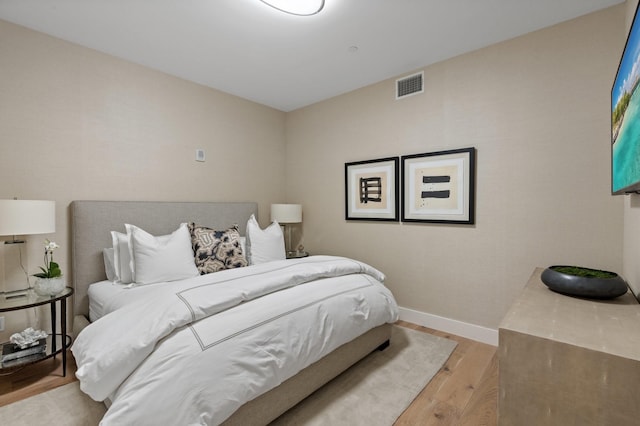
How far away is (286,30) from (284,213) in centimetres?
207

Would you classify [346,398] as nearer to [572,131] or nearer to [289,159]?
[572,131]

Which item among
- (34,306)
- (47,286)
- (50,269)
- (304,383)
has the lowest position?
(304,383)

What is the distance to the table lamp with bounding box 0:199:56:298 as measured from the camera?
6.49 ft

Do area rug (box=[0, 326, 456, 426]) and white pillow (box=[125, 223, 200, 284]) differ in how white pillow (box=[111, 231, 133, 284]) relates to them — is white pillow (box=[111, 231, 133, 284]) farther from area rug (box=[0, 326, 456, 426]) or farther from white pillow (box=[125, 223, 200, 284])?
area rug (box=[0, 326, 456, 426])

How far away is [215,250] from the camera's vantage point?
2.79 metres

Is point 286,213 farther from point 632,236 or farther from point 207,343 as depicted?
point 632,236

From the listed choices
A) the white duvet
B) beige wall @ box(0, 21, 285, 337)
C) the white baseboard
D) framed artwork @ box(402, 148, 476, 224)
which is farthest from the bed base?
beige wall @ box(0, 21, 285, 337)

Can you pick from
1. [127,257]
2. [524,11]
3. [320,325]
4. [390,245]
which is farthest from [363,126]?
[127,257]

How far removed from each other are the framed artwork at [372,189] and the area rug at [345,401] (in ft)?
5.00

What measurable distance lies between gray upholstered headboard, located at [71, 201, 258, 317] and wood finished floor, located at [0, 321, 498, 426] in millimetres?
540

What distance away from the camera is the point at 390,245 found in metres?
3.33

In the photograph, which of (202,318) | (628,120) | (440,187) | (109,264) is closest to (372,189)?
(440,187)

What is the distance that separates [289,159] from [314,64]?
162cm

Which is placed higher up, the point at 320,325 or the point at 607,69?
the point at 607,69
